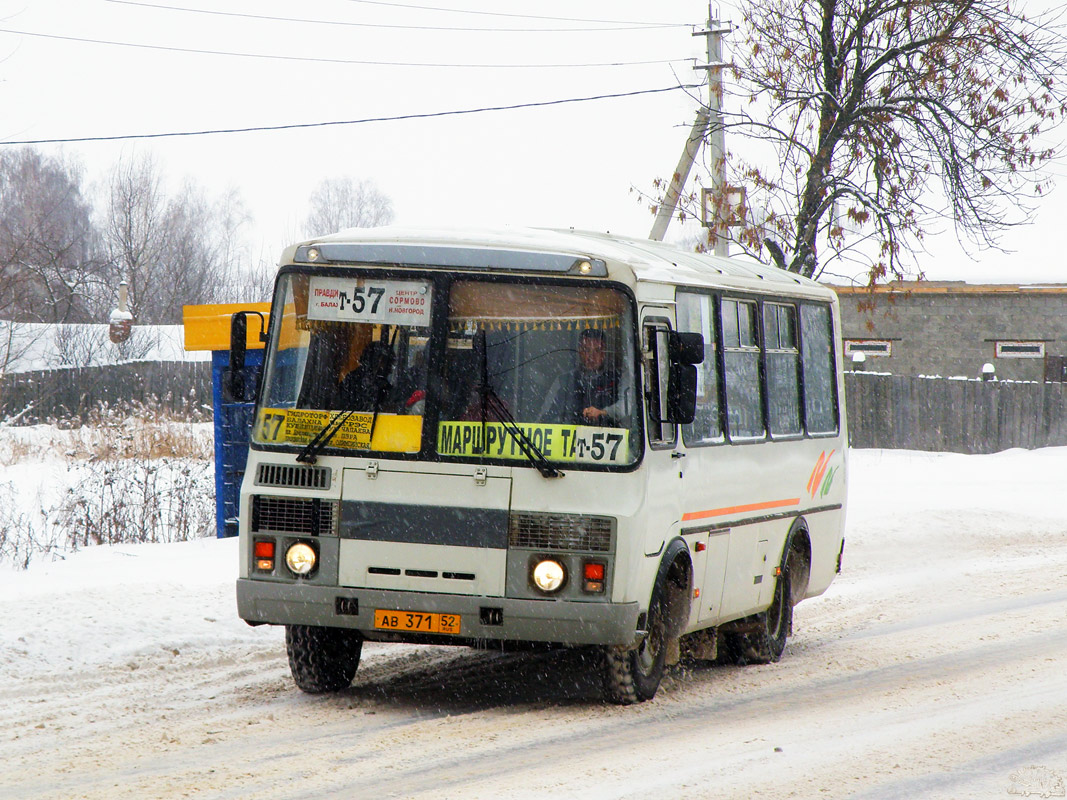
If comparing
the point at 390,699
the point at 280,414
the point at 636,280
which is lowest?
the point at 390,699

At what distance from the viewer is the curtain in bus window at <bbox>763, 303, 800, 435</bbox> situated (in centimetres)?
1052

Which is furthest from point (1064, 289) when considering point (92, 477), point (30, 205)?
point (30, 205)

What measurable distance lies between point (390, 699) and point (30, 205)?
78.6 meters

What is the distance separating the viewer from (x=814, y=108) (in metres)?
21.8

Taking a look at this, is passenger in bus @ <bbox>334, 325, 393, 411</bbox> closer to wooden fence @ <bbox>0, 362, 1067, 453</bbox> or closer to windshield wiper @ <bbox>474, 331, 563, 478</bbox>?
windshield wiper @ <bbox>474, 331, 563, 478</bbox>

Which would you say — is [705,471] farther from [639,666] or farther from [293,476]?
[293,476]

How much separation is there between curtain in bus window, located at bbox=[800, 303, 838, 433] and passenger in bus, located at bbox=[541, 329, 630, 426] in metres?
3.65

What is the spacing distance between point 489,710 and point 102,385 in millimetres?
41781

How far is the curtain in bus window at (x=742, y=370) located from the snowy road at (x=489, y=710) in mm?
1693

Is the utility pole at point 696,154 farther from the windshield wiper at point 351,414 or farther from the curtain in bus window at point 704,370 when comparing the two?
the windshield wiper at point 351,414

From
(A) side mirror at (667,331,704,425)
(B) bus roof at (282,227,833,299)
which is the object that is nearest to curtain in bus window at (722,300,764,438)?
(B) bus roof at (282,227,833,299)

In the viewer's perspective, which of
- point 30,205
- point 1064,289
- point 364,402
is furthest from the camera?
point 30,205

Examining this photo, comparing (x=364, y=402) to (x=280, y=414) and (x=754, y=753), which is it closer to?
(x=280, y=414)

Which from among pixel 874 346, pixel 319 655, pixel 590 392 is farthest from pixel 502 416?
pixel 874 346
